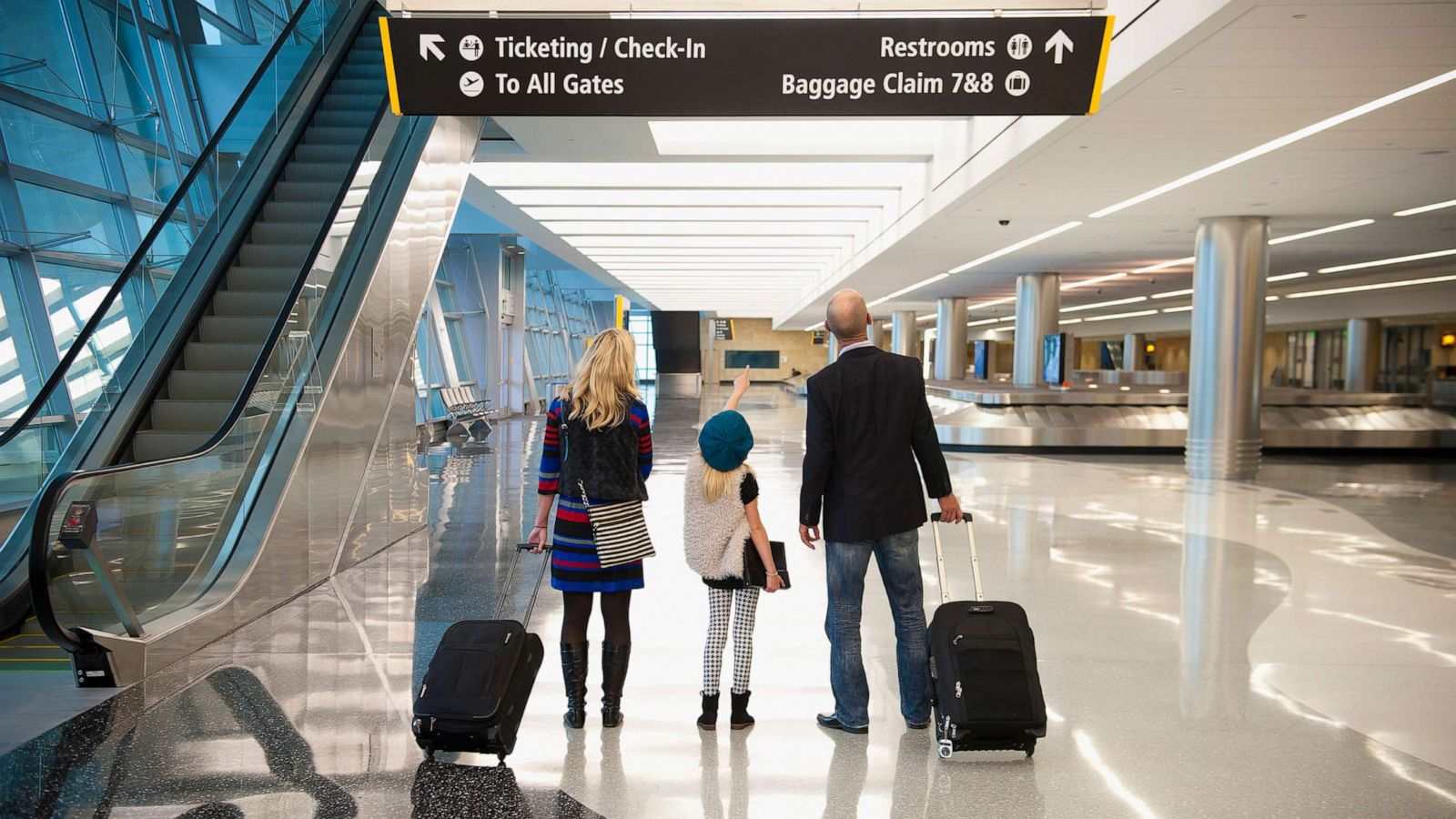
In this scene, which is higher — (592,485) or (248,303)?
(248,303)

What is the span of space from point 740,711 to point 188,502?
3.83 m

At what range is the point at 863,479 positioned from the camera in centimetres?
446

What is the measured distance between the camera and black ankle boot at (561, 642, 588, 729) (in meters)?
4.65

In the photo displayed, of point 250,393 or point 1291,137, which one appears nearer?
point 250,393

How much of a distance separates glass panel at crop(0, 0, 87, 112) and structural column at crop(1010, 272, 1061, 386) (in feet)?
70.2

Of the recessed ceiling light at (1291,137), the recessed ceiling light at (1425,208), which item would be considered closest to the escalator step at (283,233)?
the recessed ceiling light at (1291,137)

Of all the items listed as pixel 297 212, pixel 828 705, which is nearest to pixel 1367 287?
pixel 297 212

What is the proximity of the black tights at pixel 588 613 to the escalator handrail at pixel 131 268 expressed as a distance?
13.6 ft

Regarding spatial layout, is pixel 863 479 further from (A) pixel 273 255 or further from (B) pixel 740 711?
(A) pixel 273 255

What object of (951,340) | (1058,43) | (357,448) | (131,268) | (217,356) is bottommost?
(357,448)

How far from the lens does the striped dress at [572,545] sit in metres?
4.52

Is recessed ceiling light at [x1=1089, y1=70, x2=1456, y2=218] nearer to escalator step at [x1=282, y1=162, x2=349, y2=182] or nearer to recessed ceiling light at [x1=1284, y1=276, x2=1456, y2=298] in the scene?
escalator step at [x1=282, y1=162, x2=349, y2=182]

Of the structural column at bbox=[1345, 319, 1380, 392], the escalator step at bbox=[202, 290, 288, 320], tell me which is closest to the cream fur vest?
the escalator step at bbox=[202, 290, 288, 320]

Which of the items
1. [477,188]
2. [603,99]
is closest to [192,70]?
[477,188]
